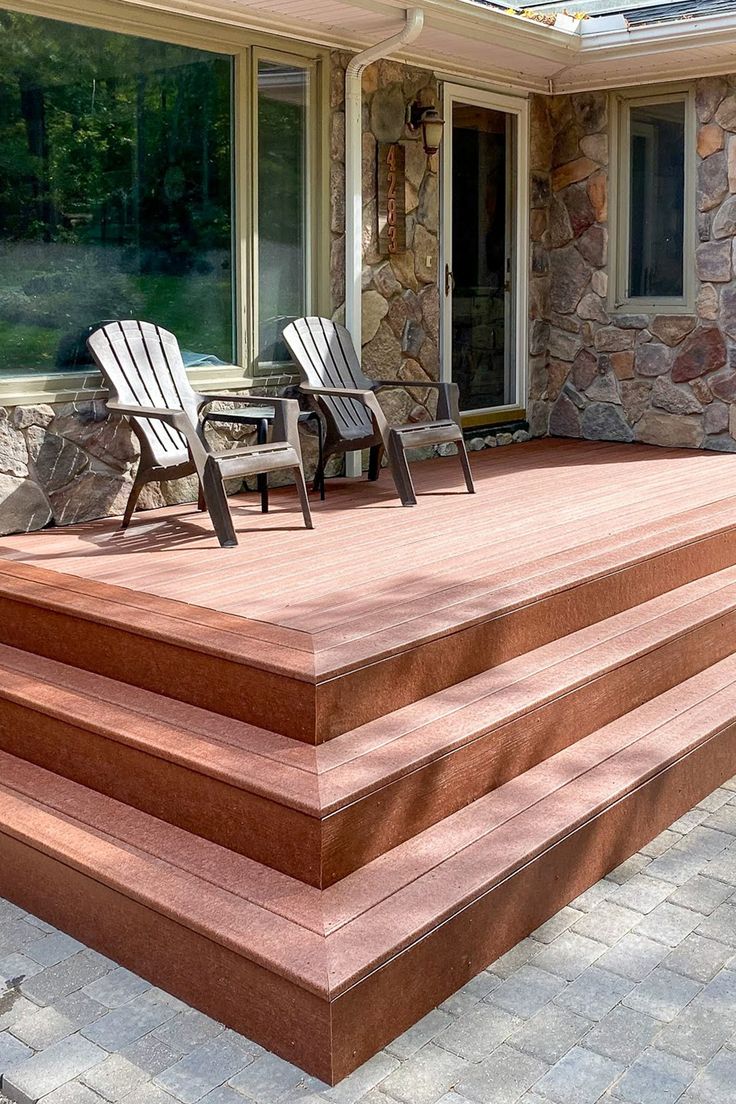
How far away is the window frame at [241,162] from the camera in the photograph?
15.9 ft

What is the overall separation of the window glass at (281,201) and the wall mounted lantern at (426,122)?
2.58ft

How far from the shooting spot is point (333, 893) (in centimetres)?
262

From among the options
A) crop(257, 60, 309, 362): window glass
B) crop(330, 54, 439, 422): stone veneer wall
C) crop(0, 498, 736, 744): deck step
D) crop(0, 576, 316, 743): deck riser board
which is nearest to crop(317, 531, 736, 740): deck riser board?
crop(0, 498, 736, 744): deck step

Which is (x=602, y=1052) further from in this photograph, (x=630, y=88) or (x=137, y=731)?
(x=630, y=88)

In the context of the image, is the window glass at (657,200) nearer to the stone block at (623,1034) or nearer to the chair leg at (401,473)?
the chair leg at (401,473)

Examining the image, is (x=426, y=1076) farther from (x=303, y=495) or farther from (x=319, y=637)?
(x=303, y=495)

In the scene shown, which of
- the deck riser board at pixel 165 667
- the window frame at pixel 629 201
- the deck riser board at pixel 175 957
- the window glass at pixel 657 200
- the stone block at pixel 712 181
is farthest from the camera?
the window glass at pixel 657 200

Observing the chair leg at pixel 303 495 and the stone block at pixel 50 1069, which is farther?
the chair leg at pixel 303 495

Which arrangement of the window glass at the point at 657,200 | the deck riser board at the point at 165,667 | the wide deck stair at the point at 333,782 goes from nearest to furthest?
1. the wide deck stair at the point at 333,782
2. the deck riser board at the point at 165,667
3. the window glass at the point at 657,200

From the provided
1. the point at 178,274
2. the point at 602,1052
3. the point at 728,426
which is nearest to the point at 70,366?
the point at 178,274

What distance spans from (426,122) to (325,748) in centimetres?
452

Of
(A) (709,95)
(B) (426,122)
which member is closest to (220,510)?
(B) (426,122)

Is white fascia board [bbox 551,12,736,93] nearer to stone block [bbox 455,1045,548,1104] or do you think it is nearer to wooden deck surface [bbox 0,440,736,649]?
wooden deck surface [bbox 0,440,736,649]

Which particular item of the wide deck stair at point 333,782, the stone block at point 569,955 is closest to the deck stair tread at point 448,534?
the wide deck stair at point 333,782
